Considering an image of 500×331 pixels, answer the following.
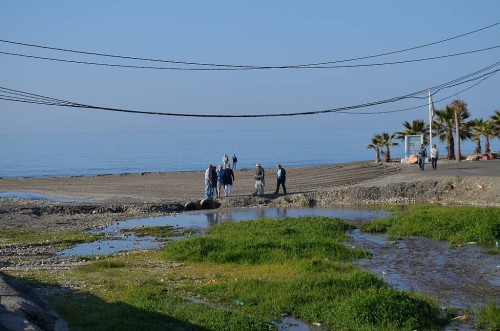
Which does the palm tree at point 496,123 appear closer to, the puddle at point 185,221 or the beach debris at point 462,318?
the puddle at point 185,221

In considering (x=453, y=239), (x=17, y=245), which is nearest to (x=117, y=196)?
(x=17, y=245)

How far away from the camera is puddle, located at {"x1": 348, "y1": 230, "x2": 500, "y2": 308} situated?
15984 millimetres

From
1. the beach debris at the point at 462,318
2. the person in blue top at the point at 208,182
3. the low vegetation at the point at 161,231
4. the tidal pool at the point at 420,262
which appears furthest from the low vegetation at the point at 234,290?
the person in blue top at the point at 208,182

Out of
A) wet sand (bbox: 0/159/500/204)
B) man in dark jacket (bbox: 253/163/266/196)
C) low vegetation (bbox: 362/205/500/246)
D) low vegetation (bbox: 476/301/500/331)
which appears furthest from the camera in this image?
wet sand (bbox: 0/159/500/204)

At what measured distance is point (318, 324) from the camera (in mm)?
13367

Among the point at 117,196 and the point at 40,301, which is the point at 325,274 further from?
the point at 117,196

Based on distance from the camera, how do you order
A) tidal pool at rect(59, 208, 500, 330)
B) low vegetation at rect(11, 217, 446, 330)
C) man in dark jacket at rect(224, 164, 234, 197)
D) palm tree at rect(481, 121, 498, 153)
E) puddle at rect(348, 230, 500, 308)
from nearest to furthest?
low vegetation at rect(11, 217, 446, 330) → puddle at rect(348, 230, 500, 308) → tidal pool at rect(59, 208, 500, 330) → man in dark jacket at rect(224, 164, 234, 197) → palm tree at rect(481, 121, 498, 153)

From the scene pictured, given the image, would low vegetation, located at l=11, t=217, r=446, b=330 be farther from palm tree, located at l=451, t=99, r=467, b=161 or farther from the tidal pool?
palm tree, located at l=451, t=99, r=467, b=161

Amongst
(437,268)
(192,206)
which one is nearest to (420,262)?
(437,268)

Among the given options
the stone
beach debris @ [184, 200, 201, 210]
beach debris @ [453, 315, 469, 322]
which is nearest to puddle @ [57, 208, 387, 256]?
beach debris @ [184, 200, 201, 210]

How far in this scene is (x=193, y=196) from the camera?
4281cm

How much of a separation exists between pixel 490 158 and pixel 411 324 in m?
43.8

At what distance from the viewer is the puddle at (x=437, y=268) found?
15984 millimetres

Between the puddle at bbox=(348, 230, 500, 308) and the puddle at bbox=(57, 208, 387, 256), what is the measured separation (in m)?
7.05
